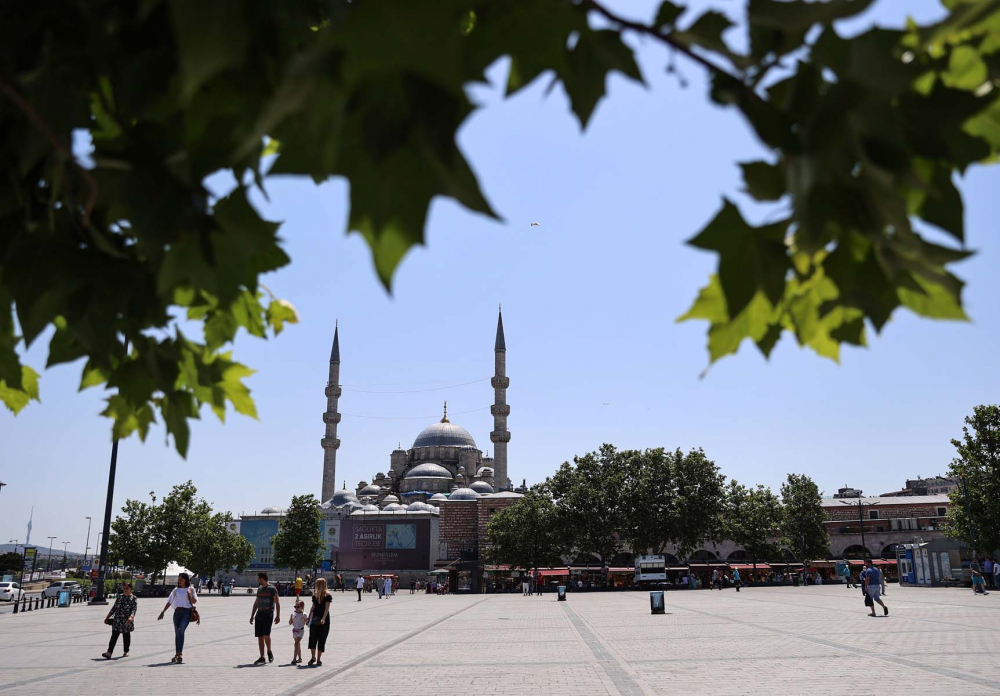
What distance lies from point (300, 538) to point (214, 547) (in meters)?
6.82

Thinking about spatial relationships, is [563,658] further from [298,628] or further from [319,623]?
[298,628]

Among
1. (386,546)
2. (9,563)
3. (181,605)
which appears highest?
(386,546)

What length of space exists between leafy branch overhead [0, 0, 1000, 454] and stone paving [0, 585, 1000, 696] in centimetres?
914

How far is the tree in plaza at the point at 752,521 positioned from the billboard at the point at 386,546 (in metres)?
30.8

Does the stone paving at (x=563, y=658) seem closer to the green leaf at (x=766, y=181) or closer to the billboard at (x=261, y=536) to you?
the green leaf at (x=766, y=181)

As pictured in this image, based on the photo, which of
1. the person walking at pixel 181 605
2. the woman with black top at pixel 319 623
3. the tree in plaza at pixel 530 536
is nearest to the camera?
the woman with black top at pixel 319 623

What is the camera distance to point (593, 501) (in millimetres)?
58500

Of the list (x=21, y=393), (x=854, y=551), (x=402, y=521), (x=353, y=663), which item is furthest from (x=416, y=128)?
(x=854, y=551)

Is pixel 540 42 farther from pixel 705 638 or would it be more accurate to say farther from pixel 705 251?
pixel 705 638

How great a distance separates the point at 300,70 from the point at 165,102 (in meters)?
0.62

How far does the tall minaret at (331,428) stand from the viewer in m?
84.5

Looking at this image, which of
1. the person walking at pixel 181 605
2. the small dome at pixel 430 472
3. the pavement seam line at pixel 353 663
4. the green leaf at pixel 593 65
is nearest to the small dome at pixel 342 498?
the small dome at pixel 430 472

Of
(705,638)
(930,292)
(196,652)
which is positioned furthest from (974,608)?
(930,292)

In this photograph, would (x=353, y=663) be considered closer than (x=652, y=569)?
Yes
